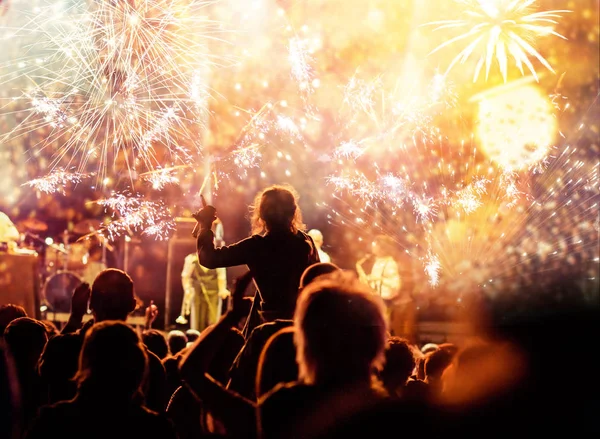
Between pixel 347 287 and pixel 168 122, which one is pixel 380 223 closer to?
pixel 168 122

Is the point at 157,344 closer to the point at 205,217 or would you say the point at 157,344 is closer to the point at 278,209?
the point at 205,217

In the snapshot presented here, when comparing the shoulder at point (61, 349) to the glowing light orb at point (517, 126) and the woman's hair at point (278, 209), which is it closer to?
the woman's hair at point (278, 209)

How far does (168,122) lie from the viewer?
9.41 meters

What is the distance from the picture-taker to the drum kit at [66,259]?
14547 millimetres

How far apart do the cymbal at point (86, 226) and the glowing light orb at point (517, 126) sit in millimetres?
8245

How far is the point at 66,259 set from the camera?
15.5 m

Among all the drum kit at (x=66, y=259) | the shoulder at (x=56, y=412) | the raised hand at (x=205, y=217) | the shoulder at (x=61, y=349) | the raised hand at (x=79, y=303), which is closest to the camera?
the shoulder at (x=56, y=412)

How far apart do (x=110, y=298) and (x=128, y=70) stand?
5.81 meters

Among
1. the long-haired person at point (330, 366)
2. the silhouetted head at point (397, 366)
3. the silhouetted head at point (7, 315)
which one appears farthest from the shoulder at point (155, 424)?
the silhouetted head at point (7, 315)

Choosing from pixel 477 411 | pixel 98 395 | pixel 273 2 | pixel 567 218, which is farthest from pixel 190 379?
pixel 567 218

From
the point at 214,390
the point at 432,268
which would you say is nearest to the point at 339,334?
the point at 214,390

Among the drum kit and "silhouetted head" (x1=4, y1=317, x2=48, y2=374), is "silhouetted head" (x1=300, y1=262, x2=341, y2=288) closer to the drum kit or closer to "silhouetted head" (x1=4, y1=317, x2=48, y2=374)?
"silhouetted head" (x1=4, y1=317, x2=48, y2=374)

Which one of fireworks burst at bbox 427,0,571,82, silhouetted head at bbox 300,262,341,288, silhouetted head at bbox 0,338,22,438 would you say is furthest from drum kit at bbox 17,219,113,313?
silhouetted head at bbox 0,338,22,438

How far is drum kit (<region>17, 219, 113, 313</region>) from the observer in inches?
573
